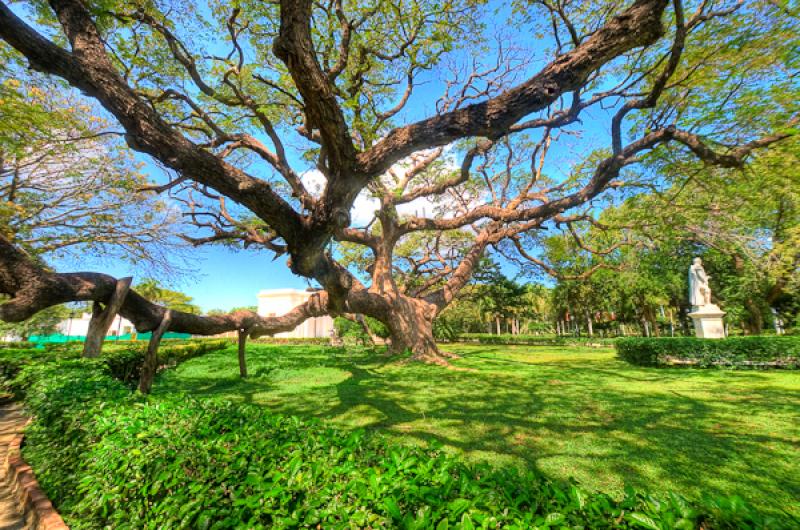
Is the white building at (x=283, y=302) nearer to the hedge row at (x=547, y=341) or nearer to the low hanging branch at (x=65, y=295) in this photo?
the hedge row at (x=547, y=341)

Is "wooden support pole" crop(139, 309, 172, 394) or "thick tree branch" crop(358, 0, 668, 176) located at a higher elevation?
"thick tree branch" crop(358, 0, 668, 176)

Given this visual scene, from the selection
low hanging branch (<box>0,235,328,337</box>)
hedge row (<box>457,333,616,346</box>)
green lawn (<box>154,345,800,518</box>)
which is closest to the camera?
green lawn (<box>154,345,800,518</box>)

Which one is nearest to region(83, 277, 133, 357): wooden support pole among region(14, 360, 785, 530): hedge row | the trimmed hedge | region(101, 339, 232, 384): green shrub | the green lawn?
region(101, 339, 232, 384): green shrub

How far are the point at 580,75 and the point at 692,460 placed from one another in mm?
4407

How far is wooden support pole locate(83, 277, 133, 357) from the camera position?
523 cm

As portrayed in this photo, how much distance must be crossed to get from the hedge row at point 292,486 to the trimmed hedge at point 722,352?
477 inches

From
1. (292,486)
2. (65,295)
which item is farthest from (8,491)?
(292,486)

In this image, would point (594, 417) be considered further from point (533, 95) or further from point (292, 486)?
point (292, 486)

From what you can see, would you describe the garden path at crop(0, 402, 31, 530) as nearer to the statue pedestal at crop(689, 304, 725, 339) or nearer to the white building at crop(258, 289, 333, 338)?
the statue pedestal at crop(689, 304, 725, 339)

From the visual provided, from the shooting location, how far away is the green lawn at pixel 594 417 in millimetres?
3217

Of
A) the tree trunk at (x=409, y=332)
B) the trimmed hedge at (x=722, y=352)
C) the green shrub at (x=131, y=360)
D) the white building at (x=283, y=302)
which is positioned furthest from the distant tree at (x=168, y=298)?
the trimmed hedge at (x=722, y=352)

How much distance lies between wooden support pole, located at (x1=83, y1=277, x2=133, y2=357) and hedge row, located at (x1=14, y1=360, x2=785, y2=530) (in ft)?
9.35

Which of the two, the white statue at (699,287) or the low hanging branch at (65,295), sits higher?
the white statue at (699,287)

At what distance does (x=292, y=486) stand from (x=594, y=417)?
505cm
